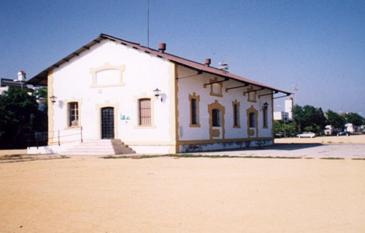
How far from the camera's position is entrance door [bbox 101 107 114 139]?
21.3 meters

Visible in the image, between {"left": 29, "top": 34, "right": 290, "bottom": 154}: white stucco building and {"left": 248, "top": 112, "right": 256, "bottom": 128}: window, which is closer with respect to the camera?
{"left": 29, "top": 34, "right": 290, "bottom": 154}: white stucco building

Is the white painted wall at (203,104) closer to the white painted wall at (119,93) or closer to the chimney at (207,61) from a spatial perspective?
the white painted wall at (119,93)

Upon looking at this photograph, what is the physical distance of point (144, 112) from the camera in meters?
20.4

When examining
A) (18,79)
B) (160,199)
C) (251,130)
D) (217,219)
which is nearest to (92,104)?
(251,130)

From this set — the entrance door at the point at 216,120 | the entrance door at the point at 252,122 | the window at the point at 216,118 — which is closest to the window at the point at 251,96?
the entrance door at the point at 252,122

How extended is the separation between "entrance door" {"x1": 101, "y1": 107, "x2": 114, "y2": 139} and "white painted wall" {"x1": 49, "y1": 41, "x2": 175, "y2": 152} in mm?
230

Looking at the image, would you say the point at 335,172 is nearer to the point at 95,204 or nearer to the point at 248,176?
the point at 248,176

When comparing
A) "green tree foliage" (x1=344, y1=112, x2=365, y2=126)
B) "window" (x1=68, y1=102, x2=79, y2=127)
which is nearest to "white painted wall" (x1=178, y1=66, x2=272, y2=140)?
"window" (x1=68, y1=102, x2=79, y2=127)

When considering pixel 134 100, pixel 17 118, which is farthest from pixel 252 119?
pixel 17 118

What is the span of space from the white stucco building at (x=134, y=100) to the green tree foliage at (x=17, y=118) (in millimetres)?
8058

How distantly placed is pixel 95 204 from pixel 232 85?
20.7m

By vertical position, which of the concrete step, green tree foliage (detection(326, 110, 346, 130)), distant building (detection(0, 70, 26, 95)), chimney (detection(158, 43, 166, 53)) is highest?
distant building (detection(0, 70, 26, 95))

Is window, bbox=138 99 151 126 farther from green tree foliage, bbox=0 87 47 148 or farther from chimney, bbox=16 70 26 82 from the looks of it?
chimney, bbox=16 70 26 82

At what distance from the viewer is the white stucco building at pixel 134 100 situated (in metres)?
19.8
